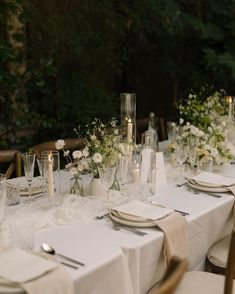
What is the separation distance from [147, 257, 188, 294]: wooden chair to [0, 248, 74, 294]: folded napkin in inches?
14.1

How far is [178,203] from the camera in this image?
194 cm

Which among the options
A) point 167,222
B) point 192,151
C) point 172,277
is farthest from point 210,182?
point 172,277

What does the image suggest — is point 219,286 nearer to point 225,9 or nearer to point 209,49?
point 209,49

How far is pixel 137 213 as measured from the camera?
5.56 ft

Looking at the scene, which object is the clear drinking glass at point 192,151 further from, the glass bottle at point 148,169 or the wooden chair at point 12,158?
the wooden chair at point 12,158

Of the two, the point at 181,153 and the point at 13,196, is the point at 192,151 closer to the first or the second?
the point at 181,153

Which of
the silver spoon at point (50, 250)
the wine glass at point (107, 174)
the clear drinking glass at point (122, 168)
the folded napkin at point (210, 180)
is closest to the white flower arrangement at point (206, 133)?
the folded napkin at point (210, 180)

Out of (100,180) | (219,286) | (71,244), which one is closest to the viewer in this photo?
(71,244)

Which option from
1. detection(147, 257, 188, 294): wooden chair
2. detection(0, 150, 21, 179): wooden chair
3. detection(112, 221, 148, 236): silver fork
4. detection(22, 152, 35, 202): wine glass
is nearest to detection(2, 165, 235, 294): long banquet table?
detection(112, 221, 148, 236): silver fork

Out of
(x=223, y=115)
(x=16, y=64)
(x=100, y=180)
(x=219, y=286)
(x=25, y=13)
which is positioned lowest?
(x=219, y=286)

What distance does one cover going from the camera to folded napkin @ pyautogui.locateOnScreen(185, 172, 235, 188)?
84.2 inches

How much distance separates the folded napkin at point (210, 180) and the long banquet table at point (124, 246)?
15 cm

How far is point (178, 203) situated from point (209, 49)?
3.08 m

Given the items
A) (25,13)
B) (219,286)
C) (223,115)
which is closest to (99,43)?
(25,13)
